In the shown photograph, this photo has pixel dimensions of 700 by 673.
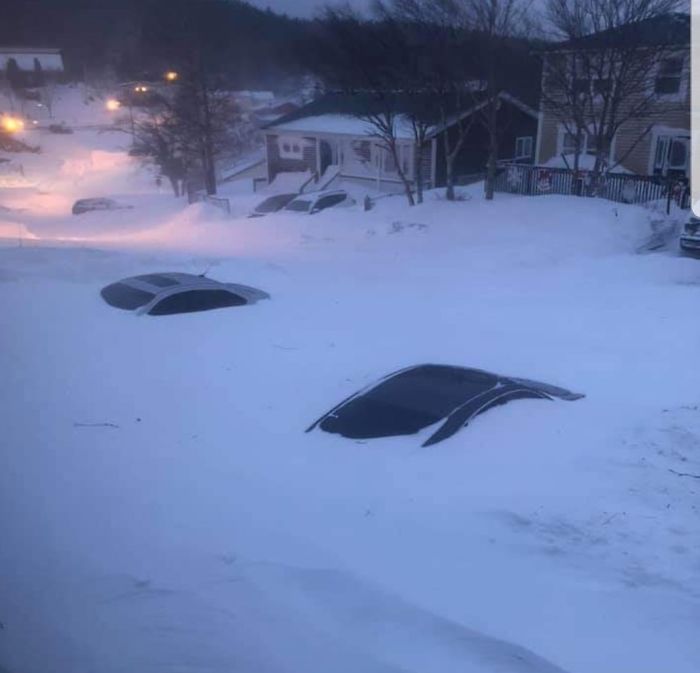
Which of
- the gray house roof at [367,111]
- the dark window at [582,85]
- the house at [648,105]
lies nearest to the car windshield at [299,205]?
the gray house roof at [367,111]

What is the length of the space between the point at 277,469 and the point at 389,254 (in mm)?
8278

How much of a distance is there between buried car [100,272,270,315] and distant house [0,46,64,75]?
92.8 inches

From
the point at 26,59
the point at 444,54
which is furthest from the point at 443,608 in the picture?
the point at 444,54

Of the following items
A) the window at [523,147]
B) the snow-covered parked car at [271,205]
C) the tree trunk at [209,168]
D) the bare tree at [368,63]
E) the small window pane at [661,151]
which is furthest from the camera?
the tree trunk at [209,168]

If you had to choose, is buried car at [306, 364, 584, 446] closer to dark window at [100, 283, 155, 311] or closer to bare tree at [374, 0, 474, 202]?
dark window at [100, 283, 155, 311]

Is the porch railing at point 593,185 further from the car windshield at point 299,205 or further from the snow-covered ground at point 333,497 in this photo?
the snow-covered ground at point 333,497

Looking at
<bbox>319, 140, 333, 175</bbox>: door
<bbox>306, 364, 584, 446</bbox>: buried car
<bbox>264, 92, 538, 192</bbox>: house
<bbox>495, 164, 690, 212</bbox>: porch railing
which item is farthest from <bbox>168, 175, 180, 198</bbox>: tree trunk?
<bbox>306, 364, 584, 446</bbox>: buried car

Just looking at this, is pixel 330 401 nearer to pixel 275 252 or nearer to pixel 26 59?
pixel 26 59

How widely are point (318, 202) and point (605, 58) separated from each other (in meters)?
6.73

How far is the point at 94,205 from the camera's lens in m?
19.3

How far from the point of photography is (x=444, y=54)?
14.3 m

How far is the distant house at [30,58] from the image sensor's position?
243 inches

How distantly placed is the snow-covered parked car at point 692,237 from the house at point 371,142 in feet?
22.1

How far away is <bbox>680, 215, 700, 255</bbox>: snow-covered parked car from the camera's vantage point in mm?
9923
